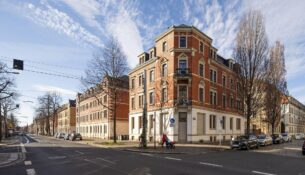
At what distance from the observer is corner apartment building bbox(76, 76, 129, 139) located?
64000 millimetres

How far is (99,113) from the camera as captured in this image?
76.4 metres

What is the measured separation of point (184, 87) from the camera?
4259cm

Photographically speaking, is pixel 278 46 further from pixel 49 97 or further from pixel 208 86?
pixel 49 97

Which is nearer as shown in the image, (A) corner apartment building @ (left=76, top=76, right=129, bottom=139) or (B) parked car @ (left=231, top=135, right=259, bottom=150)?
(B) parked car @ (left=231, top=135, right=259, bottom=150)

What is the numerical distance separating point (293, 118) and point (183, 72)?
258 feet

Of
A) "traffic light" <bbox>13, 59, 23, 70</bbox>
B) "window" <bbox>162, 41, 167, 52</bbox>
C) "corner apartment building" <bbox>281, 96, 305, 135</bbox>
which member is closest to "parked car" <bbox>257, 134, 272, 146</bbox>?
"window" <bbox>162, 41, 167, 52</bbox>

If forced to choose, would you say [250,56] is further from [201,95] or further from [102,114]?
[102,114]

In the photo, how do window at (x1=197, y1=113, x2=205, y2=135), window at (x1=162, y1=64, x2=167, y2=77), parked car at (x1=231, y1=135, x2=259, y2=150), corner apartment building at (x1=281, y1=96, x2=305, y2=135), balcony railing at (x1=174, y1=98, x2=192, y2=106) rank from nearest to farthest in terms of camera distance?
parked car at (x1=231, y1=135, x2=259, y2=150) → balcony railing at (x1=174, y1=98, x2=192, y2=106) → window at (x1=197, y1=113, x2=205, y2=135) → window at (x1=162, y1=64, x2=167, y2=77) → corner apartment building at (x1=281, y1=96, x2=305, y2=135)

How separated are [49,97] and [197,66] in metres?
67.8

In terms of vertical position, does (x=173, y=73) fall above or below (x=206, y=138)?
above

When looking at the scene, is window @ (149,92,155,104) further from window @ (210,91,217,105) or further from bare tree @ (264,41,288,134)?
bare tree @ (264,41,288,134)

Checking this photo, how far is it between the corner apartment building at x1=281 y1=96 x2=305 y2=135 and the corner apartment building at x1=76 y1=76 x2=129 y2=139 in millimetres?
48497

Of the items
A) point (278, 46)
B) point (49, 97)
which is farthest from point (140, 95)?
point (49, 97)

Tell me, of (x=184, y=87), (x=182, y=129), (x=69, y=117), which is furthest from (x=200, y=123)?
(x=69, y=117)
